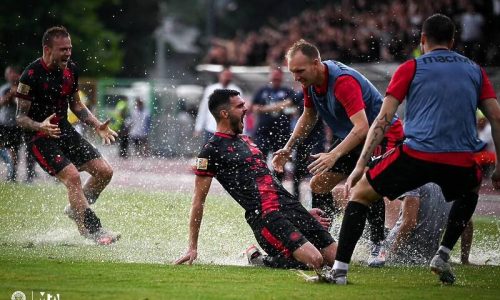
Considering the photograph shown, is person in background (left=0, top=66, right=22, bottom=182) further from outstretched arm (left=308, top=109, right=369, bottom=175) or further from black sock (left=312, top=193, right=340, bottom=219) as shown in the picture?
outstretched arm (left=308, top=109, right=369, bottom=175)

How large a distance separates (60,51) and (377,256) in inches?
151

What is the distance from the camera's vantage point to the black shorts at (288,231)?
8.88 meters

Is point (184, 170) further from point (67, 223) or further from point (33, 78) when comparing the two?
point (33, 78)

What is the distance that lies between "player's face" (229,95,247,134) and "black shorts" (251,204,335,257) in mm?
834

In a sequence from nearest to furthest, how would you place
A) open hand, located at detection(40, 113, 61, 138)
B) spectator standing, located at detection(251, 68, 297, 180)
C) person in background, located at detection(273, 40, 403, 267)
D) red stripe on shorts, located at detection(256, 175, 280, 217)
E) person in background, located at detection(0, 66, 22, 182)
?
person in background, located at detection(273, 40, 403, 267) < red stripe on shorts, located at detection(256, 175, 280, 217) < open hand, located at detection(40, 113, 61, 138) < spectator standing, located at detection(251, 68, 297, 180) < person in background, located at detection(0, 66, 22, 182)

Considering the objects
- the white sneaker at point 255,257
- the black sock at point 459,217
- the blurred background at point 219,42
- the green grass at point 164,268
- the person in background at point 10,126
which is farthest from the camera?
the blurred background at point 219,42

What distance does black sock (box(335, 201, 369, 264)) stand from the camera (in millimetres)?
8023

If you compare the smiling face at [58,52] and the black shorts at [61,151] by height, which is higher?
the smiling face at [58,52]

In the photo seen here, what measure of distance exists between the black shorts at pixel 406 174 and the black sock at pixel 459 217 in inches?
10.8

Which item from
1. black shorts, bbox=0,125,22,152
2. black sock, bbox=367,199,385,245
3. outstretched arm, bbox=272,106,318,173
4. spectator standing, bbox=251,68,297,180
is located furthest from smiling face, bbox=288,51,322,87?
black shorts, bbox=0,125,22,152

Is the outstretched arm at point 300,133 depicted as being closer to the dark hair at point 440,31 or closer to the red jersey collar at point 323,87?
the red jersey collar at point 323,87

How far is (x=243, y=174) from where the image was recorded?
362 inches

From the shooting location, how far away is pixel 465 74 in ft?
26.5

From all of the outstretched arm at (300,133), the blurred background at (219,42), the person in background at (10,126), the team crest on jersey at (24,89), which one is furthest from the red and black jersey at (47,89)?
the blurred background at (219,42)
